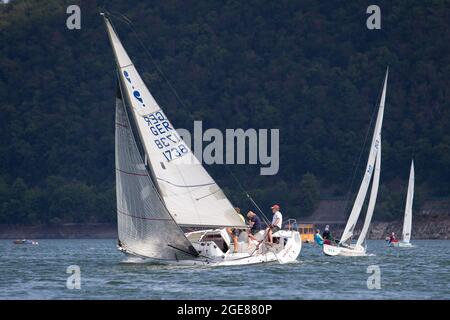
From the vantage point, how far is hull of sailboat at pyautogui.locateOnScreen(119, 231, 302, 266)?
41.0m

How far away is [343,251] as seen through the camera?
2242 inches

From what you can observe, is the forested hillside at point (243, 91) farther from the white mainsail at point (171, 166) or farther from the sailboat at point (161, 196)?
the sailboat at point (161, 196)

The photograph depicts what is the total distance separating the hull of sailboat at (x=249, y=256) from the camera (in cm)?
4100

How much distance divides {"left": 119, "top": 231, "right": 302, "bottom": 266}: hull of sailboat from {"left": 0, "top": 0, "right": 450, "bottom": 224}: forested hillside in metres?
87.0

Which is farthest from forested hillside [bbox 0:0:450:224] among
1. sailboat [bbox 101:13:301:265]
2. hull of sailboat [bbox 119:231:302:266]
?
sailboat [bbox 101:13:301:265]

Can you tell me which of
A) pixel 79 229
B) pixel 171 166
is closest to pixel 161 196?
pixel 171 166

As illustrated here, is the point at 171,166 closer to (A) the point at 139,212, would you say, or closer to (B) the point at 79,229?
(A) the point at 139,212

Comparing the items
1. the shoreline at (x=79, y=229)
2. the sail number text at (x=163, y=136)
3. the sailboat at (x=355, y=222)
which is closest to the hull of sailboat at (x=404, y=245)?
the sailboat at (x=355, y=222)

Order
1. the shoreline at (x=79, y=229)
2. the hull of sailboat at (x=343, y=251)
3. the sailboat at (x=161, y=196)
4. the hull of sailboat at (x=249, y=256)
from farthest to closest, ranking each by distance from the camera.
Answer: the shoreline at (x=79, y=229)
the hull of sailboat at (x=343, y=251)
the hull of sailboat at (x=249, y=256)
the sailboat at (x=161, y=196)

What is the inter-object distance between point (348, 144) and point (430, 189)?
14.1 m

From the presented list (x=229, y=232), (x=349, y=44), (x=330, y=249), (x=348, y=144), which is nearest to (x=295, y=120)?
(x=348, y=144)

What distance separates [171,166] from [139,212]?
1.88 meters

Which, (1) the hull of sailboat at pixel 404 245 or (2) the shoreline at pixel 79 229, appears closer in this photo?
(1) the hull of sailboat at pixel 404 245

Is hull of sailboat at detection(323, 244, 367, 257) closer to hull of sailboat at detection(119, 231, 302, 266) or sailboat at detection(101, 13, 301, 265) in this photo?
hull of sailboat at detection(119, 231, 302, 266)
